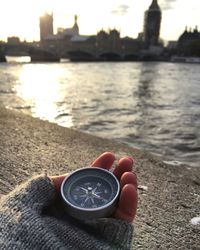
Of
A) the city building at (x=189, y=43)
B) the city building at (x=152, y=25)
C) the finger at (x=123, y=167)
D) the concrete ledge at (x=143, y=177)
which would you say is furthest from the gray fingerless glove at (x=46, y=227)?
the city building at (x=152, y=25)

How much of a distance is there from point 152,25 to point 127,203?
11895 centimetres

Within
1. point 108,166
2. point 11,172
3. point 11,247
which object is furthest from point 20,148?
point 11,247

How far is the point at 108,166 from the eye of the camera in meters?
2.06

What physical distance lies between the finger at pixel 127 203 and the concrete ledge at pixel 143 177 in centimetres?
101

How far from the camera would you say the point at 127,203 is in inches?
69.1

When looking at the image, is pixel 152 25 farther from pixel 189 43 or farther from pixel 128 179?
pixel 128 179

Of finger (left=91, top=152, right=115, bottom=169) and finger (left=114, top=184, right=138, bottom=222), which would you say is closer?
finger (left=114, top=184, right=138, bottom=222)

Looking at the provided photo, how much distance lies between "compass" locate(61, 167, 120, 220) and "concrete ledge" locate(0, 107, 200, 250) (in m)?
1.10

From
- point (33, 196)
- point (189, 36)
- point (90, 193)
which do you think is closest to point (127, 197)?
point (90, 193)

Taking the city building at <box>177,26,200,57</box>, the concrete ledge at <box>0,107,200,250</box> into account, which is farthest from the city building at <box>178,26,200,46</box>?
the concrete ledge at <box>0,107,200,250</box>

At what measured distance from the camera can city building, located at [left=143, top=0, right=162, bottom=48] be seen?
357ft

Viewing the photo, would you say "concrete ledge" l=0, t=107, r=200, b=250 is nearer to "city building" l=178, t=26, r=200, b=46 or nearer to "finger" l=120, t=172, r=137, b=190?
"finger" l=120, t=172, r=137, b=190

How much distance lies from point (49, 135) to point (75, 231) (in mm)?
5651

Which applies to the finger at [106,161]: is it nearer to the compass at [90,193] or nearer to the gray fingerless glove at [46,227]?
the compass at [90,193]
